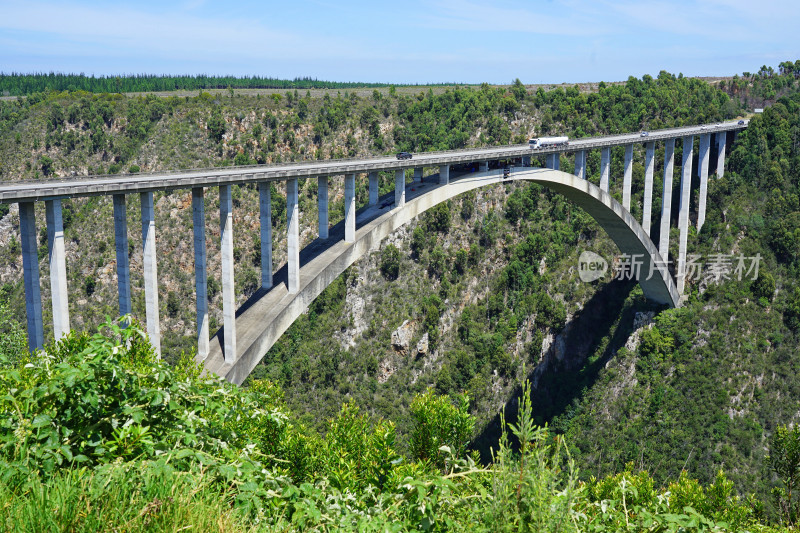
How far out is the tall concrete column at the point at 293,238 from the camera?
26.9 m

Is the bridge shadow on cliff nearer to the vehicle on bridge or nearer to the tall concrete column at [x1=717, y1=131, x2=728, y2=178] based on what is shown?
the tall concrete column at [x1=717, y1=131, x2=728, y2=178]

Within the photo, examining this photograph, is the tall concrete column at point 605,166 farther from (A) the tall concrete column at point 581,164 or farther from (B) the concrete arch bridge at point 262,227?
(A) the tall concrete column at point 581,164

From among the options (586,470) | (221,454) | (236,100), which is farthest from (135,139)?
(221,454)

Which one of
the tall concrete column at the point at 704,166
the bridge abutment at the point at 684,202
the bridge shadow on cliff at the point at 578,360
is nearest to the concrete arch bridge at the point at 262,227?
the bridge abutment at the point at 684,202

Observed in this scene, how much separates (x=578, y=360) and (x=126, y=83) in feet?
315

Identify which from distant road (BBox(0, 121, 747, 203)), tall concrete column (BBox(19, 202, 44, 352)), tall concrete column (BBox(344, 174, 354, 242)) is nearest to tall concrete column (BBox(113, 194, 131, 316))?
distant road (BBox(0, 121, 747, 203))

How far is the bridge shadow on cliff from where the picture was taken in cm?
6109

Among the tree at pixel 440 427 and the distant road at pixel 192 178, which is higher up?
the distant road at pixel 192 178

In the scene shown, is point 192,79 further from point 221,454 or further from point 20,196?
point 221,454

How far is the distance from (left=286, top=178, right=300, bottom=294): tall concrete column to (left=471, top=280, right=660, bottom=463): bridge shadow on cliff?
3597 centimetres

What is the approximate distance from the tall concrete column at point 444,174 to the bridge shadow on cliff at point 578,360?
29.5 metres

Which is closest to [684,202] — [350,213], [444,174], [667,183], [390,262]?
[667,183]

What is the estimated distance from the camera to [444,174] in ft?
120

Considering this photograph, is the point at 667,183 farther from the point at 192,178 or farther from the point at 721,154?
the point at 192,178
